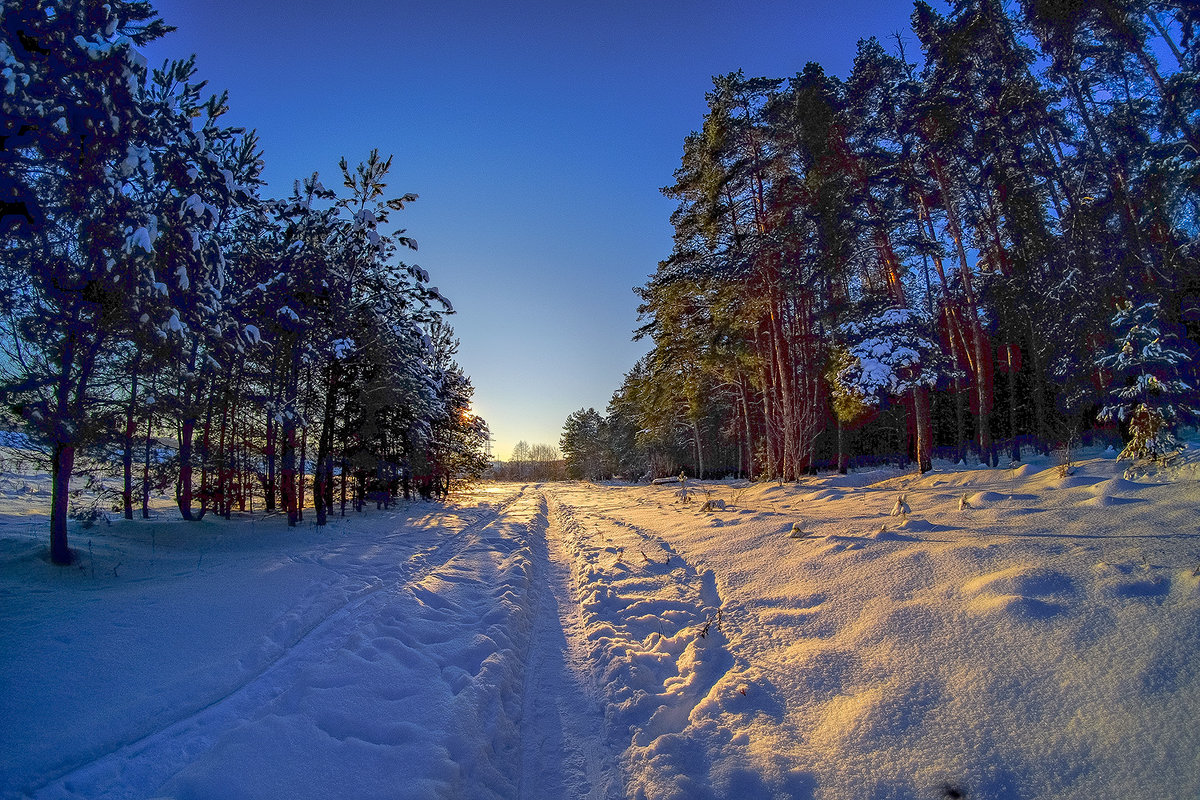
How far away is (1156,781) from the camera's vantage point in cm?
195

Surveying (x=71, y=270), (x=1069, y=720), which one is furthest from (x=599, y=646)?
(x=71, y=270)

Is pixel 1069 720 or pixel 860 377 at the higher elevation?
pixel 860 377

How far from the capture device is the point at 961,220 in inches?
627

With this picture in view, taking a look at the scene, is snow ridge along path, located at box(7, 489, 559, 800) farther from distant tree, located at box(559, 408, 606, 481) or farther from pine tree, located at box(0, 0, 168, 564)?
distant tree, located at box(559, 408, 606, 481)

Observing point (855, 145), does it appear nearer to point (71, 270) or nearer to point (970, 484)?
point (970, 484)

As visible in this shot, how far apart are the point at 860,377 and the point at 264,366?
1784cm

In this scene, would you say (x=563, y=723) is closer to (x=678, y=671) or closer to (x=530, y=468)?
(x=678, y=671)

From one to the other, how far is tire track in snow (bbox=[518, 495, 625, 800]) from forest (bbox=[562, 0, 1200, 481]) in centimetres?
847

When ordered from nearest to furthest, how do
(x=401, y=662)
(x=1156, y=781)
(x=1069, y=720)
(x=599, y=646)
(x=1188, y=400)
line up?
(x=1156, y=781)
(x=1069, y=720)
(x=401, y=662)
(x=599, y=646)
(x=1188, y=400)

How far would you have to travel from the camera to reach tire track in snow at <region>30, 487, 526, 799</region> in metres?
2.35

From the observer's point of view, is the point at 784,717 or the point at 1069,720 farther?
the point at 784,717

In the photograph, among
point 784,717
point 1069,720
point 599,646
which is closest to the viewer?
point 1069,720

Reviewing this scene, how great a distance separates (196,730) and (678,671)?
347 centimetres

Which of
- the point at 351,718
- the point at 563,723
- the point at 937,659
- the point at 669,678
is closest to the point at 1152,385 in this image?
the point at 937,659
